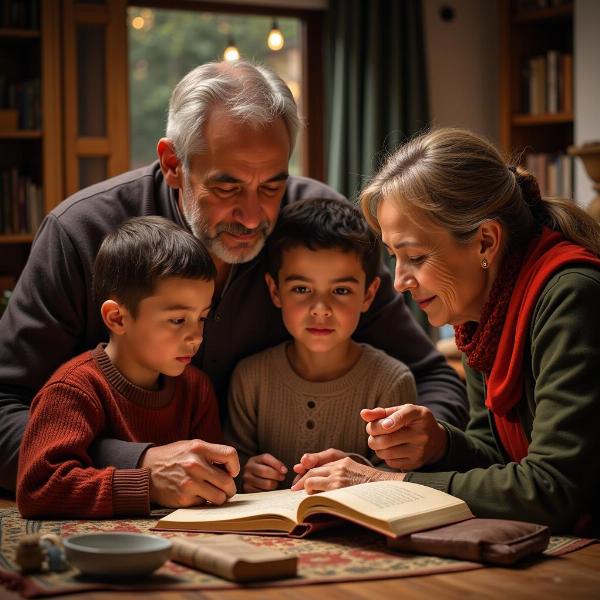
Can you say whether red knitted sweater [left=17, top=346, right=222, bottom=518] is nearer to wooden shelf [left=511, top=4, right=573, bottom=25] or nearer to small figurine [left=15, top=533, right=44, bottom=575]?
small figurine [left=15, top=533, right=44, bottom=575]

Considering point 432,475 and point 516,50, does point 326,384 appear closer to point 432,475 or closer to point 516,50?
point 432,475

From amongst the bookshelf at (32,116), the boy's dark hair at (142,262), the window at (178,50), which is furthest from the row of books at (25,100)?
the boy's dark hair at (142,262)

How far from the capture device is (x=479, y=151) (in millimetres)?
1926

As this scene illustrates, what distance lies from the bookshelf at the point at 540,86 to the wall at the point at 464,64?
351 millimetres

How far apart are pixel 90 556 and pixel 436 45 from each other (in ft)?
18.3

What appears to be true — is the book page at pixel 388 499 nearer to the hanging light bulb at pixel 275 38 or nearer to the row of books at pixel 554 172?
the row of books at pixel 554 172

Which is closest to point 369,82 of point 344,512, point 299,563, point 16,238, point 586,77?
point 586,77

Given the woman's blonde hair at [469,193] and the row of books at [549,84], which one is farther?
the row of books at [549,84]

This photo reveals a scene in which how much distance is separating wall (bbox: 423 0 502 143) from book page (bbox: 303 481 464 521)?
497cm

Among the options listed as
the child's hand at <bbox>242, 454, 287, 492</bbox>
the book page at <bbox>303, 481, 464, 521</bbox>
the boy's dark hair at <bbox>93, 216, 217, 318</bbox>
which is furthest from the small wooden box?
the book page at <bbox>303, 481, 464, 521</bbox>

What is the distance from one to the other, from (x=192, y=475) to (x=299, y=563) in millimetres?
410

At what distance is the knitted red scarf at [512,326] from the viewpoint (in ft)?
5.86

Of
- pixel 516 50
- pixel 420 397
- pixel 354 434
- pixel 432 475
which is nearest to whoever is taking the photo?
pixel 432 475

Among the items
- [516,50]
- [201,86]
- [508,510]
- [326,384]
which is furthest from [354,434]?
[516,50]
